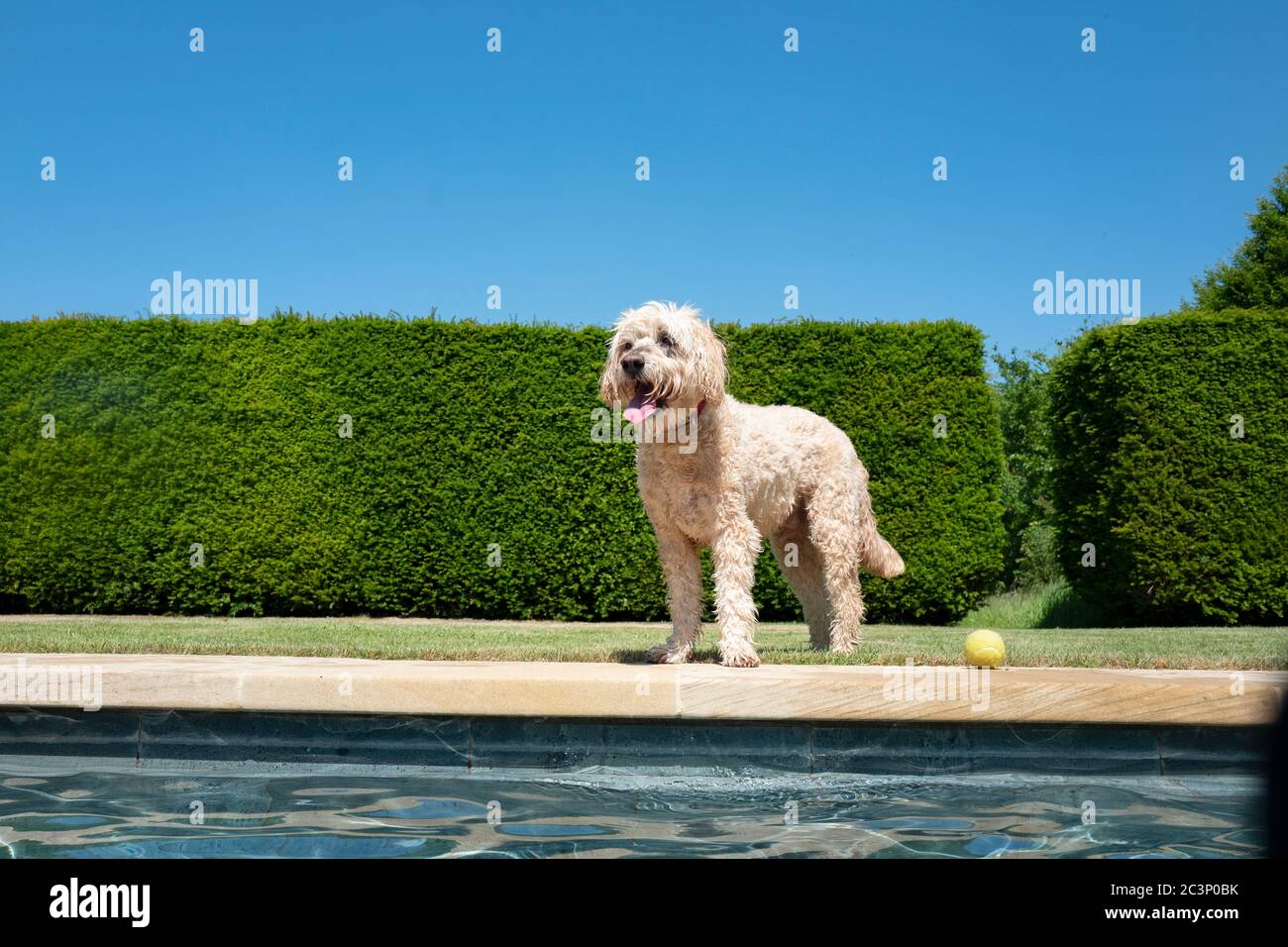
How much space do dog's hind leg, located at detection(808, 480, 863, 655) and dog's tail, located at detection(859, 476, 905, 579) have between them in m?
0.26

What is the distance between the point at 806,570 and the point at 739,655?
5.56ft

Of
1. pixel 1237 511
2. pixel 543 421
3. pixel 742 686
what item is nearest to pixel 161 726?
pixel 742 686

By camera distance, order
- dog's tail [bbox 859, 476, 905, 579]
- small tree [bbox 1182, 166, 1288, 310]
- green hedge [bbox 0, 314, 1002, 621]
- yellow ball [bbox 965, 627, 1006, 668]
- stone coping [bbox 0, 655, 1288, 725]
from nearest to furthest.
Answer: stone coping [bbox 0, 655, 1288, 725] < yellow ball [bbox 965, 627, 1006, 668] < dog's tail [bbox 859, 476, 905, 579] < green hedge [bbox 0, 314, 1002, 621] < small tree [bbox 1182, 166, 1288, 310]

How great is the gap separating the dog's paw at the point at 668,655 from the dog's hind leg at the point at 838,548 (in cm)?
117

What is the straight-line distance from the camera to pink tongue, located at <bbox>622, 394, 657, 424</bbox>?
566 cm

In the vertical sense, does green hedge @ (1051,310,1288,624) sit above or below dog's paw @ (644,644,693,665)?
above

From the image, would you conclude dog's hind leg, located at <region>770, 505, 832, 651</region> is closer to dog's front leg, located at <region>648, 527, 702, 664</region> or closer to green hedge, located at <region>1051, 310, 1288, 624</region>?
dog's front leg, located at <region>648, 527, 702, 664</region>

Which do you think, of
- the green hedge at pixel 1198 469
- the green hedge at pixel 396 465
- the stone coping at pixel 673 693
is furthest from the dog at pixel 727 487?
the green hedge at pixel 1198 469

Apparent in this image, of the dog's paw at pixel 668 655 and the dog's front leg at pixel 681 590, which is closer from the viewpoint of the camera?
the dog's paw at pixel 668 655

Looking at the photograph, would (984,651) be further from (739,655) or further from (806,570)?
(806,570)

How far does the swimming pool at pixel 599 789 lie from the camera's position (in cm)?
375

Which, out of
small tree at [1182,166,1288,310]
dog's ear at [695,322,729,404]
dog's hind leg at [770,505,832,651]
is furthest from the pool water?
small tree at [1182,166,1288,310]

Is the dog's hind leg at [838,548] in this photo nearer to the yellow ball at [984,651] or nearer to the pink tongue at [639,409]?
the yellow ball at [984,651]
